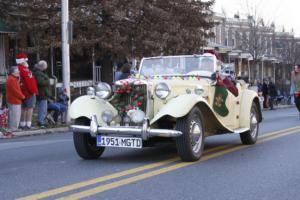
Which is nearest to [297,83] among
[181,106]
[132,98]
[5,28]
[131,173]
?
[132,98]

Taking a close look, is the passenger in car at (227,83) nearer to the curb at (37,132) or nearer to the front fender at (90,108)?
the front fender at (90,108)

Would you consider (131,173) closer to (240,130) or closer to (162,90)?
(162,90)

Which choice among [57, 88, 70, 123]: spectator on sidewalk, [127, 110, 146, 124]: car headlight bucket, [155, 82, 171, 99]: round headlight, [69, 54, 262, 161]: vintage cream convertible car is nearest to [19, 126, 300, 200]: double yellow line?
[69, 54, 262, 161]: vintage cream convertible car

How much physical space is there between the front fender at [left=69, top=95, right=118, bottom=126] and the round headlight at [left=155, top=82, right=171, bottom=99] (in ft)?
2.39

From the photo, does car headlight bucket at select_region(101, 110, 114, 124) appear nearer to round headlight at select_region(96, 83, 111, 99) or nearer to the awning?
round headlight at select_region(96, 83, 111, 99)

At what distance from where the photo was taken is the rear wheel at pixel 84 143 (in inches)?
335

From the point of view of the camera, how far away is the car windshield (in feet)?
32.1

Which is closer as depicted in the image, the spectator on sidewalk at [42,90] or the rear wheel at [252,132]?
the rear wheel at [252,132]

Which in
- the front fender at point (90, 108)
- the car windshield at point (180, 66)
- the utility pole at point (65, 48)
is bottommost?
the front fender at point (90, 108)

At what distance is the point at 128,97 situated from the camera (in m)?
8.43

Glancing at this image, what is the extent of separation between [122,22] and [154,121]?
16.6 m

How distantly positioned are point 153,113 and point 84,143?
1153 mm

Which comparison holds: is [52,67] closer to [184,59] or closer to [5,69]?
[5,69]

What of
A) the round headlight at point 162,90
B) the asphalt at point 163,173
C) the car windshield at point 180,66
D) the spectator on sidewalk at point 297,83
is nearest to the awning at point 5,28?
the spectator on sidewalk at point 297,83
